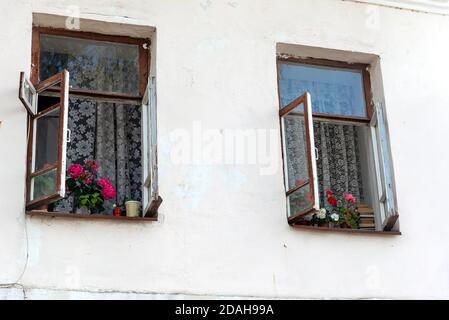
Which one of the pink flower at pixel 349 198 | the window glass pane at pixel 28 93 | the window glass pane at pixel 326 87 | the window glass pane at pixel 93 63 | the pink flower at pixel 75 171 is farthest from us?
the window glass pane at pixel 326 87

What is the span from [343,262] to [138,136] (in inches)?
82.5

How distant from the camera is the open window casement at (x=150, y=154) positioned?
7.88 metres

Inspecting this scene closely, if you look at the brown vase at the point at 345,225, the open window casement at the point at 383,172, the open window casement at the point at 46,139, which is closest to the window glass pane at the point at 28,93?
the open window casement at the point at 46,139

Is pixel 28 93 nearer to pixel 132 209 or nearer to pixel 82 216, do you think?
pixel 82 216

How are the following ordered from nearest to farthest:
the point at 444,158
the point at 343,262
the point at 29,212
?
the point at 29,212, the point at 343,262, the point at 444,158

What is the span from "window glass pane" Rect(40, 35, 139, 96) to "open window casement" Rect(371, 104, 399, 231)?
2.19 m

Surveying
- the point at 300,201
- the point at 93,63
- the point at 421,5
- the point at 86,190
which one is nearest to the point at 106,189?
the point at 86,190

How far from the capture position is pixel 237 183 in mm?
8406

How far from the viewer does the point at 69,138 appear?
28.1 feet

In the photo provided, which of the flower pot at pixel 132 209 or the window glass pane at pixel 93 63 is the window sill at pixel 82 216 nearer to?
the flower pot at pixel 132 209

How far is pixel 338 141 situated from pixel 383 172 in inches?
29.2

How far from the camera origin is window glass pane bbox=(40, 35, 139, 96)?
28.6 ft
